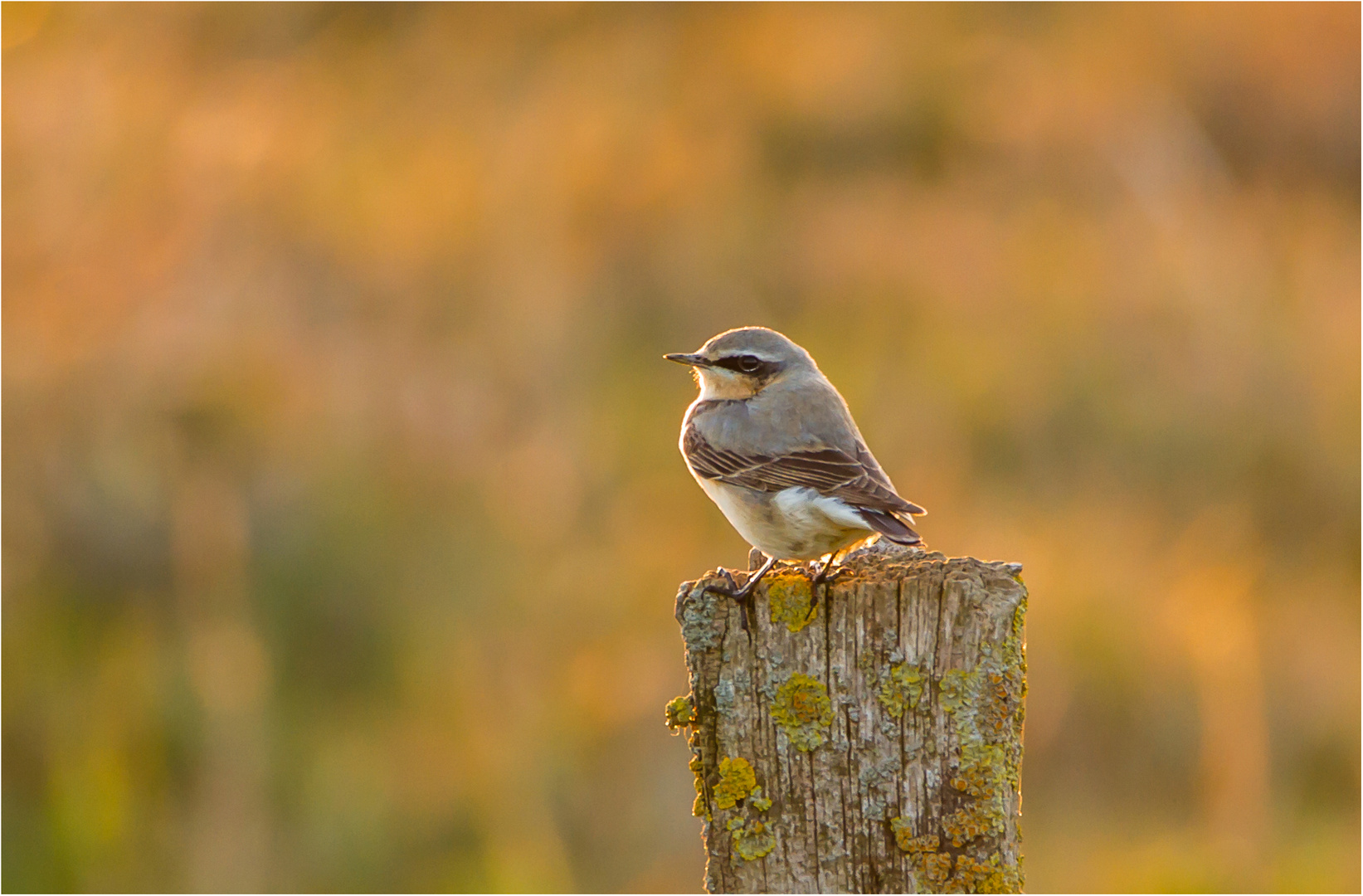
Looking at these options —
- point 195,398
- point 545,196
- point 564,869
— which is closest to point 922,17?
point 545,196

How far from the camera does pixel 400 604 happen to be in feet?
25.3

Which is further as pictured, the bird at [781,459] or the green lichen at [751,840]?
the bird at [781,459]

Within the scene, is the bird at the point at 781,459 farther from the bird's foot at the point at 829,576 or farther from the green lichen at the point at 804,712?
the green lichen at the point at 804,712

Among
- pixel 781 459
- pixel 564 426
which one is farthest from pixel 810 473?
pixel 564 426

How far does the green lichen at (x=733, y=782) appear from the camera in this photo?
3072mm

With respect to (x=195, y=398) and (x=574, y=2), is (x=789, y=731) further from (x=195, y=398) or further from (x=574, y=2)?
(x=574, y=2)

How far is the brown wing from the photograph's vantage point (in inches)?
157

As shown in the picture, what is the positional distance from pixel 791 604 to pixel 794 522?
100 cm

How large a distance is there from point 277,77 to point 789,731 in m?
12.7

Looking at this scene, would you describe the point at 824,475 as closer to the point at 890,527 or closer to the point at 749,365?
the point at 890,527

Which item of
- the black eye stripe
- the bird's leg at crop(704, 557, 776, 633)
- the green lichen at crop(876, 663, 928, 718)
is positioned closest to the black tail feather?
the bird's leg at crop(704, 557, 776, 633)

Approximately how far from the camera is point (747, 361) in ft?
16.3

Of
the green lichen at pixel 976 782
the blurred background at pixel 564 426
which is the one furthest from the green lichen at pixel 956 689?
the blurred background at pixel 564 426

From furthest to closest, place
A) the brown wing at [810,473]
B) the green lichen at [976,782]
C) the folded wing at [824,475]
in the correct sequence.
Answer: the brown wing at [810,473], the folded wing at [824,475], the green lichen at [976,782]
